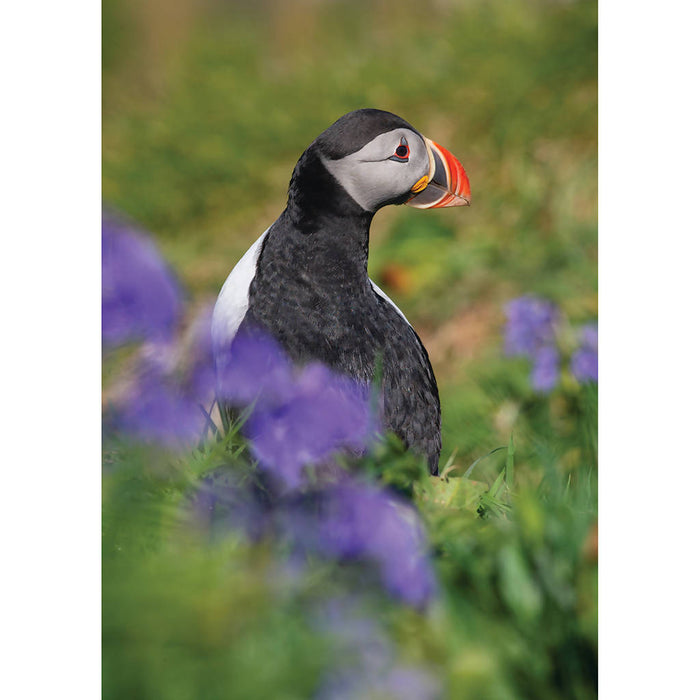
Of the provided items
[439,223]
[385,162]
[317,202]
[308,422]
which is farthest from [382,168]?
[439,223]

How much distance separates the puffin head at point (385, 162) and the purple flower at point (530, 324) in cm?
45

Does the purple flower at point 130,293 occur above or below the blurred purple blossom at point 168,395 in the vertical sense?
above

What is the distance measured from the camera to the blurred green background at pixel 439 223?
50.4 inches

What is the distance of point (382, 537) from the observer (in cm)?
141

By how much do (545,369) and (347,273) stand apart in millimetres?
629

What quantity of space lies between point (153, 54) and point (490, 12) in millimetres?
769

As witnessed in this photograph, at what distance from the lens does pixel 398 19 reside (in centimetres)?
212

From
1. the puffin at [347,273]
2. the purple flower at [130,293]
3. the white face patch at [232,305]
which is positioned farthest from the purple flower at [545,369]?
the purple flower at [130,293]

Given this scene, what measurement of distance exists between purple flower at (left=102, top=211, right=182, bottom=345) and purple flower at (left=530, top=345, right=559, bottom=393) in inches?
33.7

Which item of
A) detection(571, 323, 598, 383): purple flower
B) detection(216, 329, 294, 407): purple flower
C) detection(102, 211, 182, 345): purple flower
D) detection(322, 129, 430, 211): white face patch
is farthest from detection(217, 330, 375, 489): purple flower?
detection(571, 323, 598, 383): purple flower

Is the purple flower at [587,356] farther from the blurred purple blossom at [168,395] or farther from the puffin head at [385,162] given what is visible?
the blurred purple blossom at [168,395]

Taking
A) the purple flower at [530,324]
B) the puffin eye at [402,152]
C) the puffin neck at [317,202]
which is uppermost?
the puffin eye at [402,152]

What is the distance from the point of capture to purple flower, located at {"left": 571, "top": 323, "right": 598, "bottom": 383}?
6.31 ft

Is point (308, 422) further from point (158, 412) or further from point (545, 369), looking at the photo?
point (545, 369)
